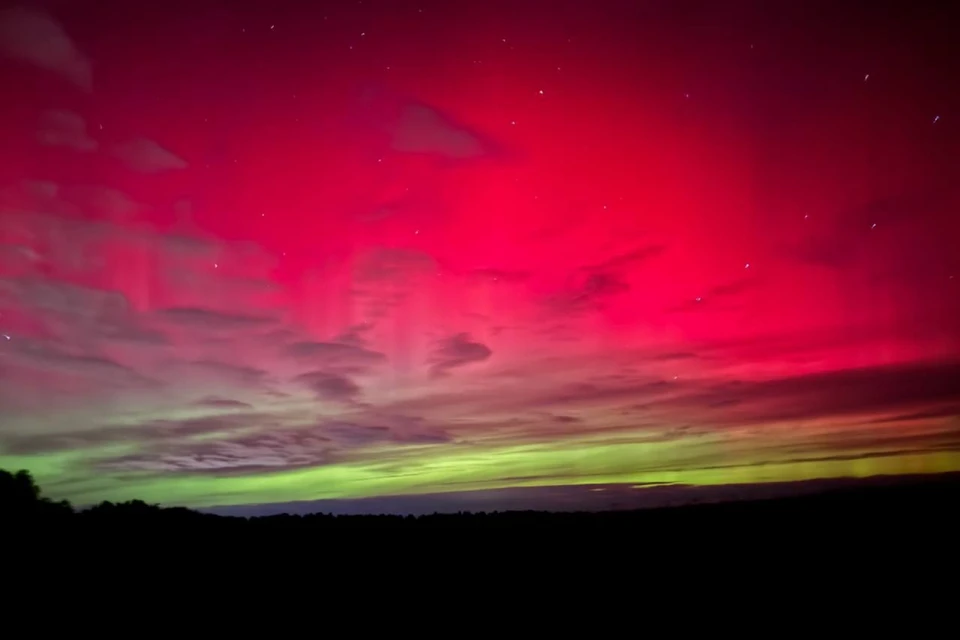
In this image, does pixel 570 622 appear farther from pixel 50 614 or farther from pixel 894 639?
pixel 50 614

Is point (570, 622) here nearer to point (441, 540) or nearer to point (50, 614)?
point (50, 614)

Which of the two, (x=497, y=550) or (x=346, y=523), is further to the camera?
(x=346, y=523)

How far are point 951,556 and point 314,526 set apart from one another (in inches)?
1087

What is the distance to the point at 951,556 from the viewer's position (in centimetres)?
1934

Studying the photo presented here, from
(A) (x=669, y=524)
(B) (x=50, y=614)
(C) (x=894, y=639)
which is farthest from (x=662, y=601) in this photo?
(A) (x=669, y=524)

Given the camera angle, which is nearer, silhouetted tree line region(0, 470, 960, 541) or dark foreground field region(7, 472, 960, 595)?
dark foreground field region(7, 472, 960, 595)

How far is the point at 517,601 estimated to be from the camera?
51.2ft

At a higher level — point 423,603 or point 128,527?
point 128,527

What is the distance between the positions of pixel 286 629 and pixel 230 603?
2663mm

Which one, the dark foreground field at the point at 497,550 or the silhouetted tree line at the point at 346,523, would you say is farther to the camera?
the silhouetted tree line at the point at 346,523

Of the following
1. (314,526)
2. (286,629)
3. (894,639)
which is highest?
(314,526)

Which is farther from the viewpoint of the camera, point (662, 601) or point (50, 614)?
point (662, 601)

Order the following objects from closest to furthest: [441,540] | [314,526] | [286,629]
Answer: [286,629] < [441,540] < [314,526]

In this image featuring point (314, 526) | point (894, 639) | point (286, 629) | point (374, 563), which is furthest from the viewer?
point (314, 526)
